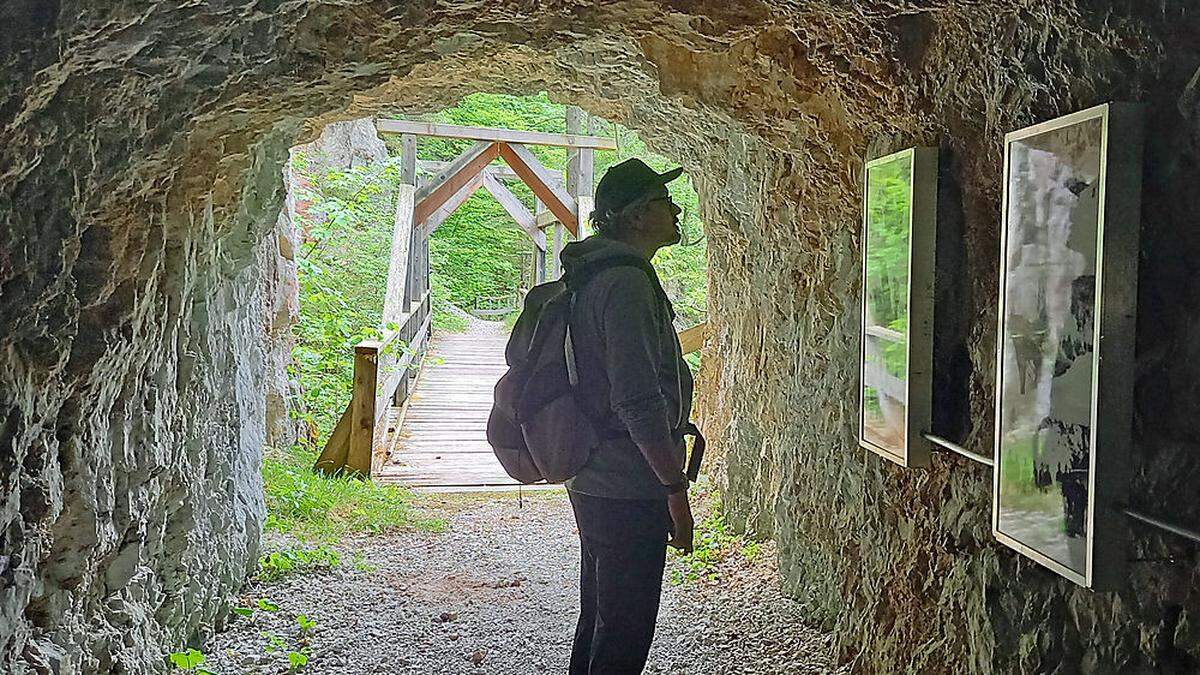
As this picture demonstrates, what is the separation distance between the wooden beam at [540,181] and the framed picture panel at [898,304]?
605 cm

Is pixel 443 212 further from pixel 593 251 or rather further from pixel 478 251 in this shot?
pixel 478 251

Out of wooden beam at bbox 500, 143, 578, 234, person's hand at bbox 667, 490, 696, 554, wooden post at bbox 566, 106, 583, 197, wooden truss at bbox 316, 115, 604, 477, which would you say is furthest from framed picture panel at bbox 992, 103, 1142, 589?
wooden post at bbox 566, 106, 583, 197

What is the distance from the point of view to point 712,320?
5.60m

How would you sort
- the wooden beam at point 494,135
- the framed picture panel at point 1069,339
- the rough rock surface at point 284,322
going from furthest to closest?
1. the wooden beam at point 494,135
2. the rough rock surface at point 284,322
3. the framed picture panel at point 1069,339

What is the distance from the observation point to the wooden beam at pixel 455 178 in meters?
8.77

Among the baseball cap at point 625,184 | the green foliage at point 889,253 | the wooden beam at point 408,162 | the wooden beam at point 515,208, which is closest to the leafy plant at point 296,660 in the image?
the baseball cap at point 625,184

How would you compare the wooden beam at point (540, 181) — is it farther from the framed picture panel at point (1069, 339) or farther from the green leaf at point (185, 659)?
the framed picture panel at point (1069, 339)

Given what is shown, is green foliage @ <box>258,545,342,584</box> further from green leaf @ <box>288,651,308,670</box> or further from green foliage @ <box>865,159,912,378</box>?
green foliage @ <box>865,159,912,378</box>

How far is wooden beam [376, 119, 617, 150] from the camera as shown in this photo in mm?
7547

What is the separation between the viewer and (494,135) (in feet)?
27.3

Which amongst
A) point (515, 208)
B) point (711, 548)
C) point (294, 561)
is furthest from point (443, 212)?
point (711, 548)

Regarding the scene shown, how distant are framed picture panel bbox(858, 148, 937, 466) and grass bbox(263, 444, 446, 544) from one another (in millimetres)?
3429

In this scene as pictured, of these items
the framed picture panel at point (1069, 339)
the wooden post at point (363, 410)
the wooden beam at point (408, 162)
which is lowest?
the wooden post at point (363, 410)

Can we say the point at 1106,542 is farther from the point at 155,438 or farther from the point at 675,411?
the point at 155,438
